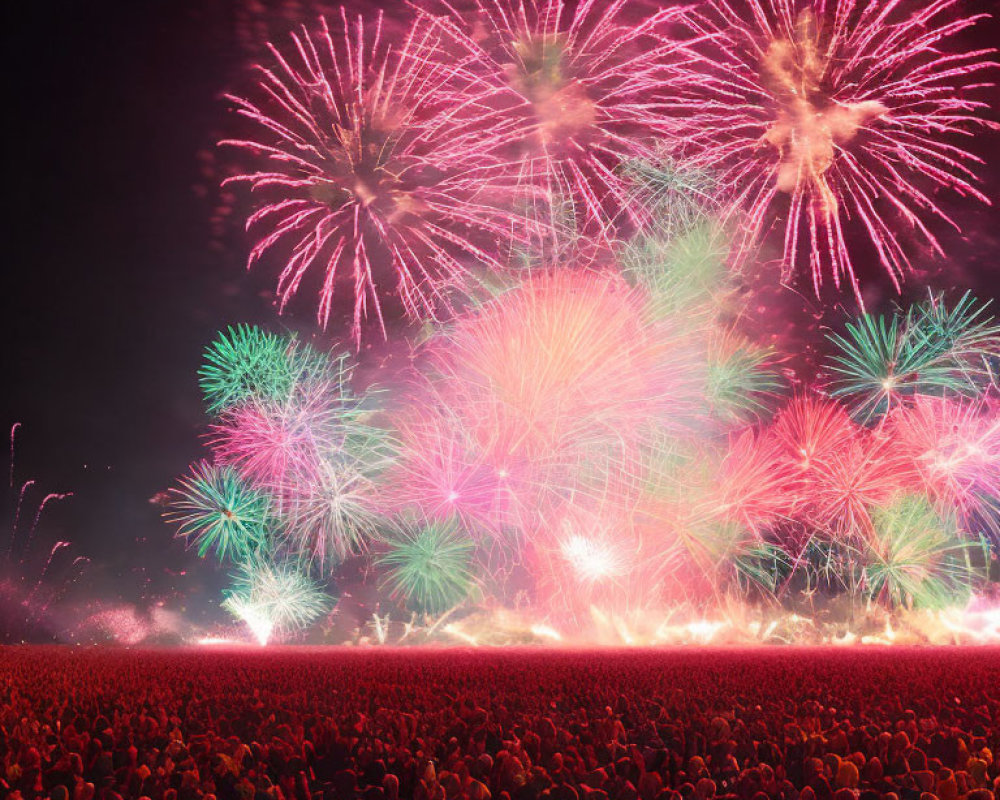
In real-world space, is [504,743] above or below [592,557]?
below

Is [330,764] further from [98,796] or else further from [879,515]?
[879,515]

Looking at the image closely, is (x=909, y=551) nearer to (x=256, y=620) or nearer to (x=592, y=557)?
(x=592, y=557)

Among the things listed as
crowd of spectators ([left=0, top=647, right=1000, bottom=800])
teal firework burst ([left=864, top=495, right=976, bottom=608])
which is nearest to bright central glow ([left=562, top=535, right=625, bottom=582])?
teal firework burst ([left=864, top=495, right=976, bottom=608])

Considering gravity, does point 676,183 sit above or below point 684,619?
above

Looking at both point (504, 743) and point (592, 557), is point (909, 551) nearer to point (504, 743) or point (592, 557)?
point (592, 557)

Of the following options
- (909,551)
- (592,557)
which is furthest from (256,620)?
(909,551)

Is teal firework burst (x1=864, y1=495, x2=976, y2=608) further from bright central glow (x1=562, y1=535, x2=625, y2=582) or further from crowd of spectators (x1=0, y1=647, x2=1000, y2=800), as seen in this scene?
crowd of spectators (x1=0, y1=647, x2=1000, y2=800)

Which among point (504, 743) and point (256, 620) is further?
point (256, 620)

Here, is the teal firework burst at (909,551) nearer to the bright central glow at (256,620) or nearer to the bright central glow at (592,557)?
the bright central glow at (592,557)

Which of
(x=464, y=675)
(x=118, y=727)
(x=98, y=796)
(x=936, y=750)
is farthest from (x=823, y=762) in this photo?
(x=464, y=675)
